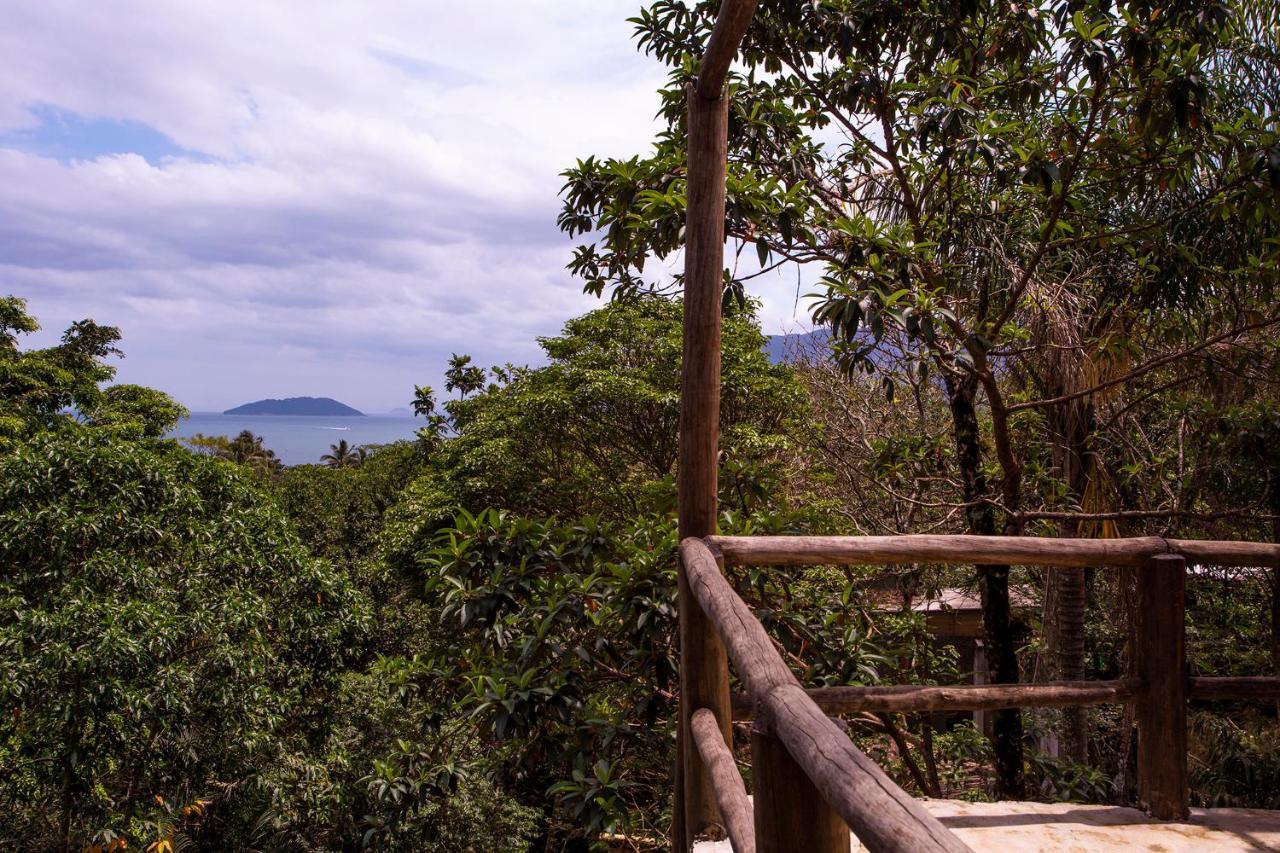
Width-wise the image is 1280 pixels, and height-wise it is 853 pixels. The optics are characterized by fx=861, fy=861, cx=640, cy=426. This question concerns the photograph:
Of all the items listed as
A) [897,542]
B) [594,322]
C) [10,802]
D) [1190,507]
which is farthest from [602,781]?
[594,322]

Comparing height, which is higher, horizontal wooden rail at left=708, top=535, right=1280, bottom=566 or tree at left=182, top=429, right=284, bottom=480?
tree at left=182, top=429, right=284, bottom=480

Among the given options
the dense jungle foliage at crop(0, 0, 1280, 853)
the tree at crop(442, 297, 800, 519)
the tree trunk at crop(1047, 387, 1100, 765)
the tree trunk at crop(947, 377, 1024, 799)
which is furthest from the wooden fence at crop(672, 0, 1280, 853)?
the tree at crop(442, 297, 800, 519)

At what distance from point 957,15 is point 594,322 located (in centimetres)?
667

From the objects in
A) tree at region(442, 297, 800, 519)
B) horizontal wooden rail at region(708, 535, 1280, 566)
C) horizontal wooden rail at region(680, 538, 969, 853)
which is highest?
tree at region(442, 297, 800, 519)

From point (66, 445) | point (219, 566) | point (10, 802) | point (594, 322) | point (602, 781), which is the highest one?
point (594, 322)

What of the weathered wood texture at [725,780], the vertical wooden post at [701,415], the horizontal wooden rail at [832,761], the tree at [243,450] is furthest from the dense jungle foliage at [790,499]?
the tree at [243,450]

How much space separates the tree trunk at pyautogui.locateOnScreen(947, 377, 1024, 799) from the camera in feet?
16.0

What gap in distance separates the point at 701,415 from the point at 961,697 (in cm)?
108

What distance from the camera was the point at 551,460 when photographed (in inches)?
400

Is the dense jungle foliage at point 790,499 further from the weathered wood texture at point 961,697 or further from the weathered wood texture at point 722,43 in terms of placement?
the weathered wood texture at point 961,697

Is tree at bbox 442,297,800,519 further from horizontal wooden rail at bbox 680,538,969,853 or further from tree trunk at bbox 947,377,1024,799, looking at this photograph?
horizontal wooden rail at bbox 680,538,969,853

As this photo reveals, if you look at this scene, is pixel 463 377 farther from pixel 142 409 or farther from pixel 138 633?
pixel 138 633

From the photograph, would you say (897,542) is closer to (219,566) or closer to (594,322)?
(219,566)

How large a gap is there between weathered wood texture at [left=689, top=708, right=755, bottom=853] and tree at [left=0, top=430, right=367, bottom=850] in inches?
208
